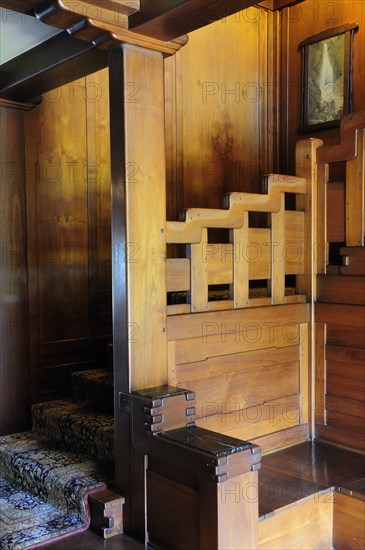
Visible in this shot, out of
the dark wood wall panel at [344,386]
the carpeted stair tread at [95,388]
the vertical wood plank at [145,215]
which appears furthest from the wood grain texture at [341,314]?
the carpeted stair tread at [95,388]

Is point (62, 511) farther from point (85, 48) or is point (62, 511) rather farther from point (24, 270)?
point (85, 48)

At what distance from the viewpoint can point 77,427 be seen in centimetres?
280

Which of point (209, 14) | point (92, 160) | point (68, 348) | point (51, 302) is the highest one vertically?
point (209, 14)

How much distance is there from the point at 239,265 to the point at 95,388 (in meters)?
1.06

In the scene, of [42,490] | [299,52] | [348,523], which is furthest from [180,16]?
[299,52]

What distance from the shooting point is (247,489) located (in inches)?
77.2

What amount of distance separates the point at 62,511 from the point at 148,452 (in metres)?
0.55

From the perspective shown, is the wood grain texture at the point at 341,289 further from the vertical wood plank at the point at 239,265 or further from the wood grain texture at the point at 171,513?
the wood grain texture at the point at 171,513

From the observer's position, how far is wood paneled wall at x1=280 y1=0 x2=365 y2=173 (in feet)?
12.6

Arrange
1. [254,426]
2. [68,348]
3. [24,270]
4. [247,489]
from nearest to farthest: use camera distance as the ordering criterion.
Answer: [247,489] → [254,426] → [24,270] → [68,348]

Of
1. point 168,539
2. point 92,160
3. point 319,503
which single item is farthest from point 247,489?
point 92,160

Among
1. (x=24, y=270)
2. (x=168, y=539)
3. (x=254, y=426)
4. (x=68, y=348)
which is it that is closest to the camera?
(x=168, y=539)

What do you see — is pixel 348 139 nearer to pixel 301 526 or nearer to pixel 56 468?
pixel 301 526

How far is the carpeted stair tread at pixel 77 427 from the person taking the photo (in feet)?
8.62
